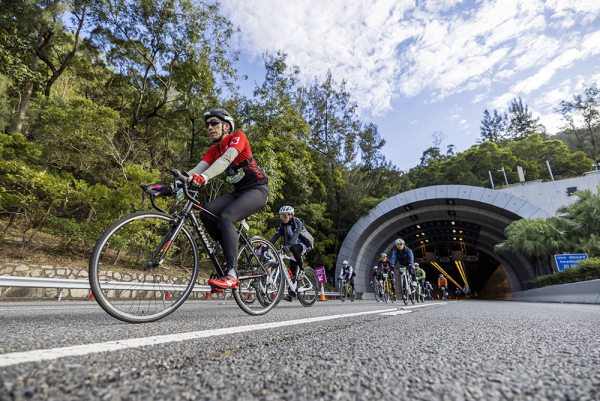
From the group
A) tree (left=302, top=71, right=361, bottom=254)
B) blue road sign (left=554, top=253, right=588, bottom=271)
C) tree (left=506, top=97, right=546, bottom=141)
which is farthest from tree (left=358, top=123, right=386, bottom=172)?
tree (left=506, top=97, right=546, bottom=141)

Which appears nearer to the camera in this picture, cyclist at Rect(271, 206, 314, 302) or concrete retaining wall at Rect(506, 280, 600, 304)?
cyclist at Rect(271, 206, 314, 302)

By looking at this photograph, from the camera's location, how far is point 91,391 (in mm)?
716

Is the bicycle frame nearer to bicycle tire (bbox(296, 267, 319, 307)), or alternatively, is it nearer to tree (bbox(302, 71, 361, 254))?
bicycle tire (bbox(296, 267, 319, 307))

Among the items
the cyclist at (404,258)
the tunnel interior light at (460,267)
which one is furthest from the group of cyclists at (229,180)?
the tunnel interior light at (460,267)

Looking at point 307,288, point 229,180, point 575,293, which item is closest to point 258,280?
point 229,180

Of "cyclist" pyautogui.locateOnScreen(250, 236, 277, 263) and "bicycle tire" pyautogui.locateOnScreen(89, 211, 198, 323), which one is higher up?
"cyclist" pyautogui.locateOnScreen(250, 236, 277, 263)

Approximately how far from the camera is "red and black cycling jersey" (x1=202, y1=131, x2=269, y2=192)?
3119mm

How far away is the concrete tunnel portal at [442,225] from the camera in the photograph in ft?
75.8

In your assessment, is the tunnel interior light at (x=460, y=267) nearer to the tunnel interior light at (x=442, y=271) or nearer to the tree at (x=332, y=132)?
the tunnel interior light at (x=442, y=271)

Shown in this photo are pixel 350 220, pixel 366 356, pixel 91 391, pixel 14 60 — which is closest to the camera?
pixel 91 391

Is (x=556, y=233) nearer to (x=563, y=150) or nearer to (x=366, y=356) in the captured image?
(x=366, y=356)

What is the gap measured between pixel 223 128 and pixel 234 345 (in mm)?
2359

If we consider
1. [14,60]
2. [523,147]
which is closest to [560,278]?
[14,60]

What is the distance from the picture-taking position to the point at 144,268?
8.53 ft
